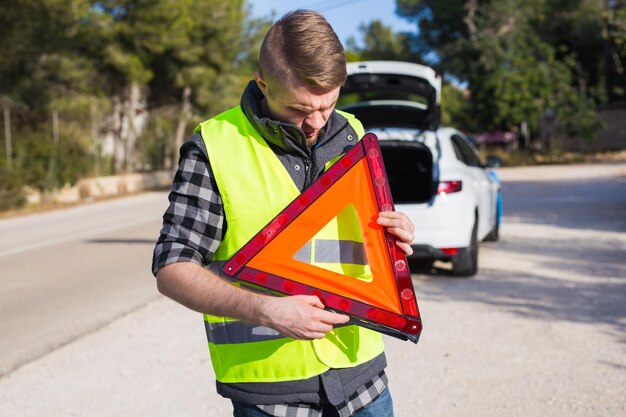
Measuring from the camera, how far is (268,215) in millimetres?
2027

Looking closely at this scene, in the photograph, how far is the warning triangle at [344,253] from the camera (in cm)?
192

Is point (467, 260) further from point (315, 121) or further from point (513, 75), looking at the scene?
point (513, 75)

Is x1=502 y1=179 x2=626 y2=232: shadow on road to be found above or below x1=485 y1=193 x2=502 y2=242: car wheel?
below

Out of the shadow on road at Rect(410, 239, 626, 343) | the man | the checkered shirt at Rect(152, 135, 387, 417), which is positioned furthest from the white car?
the checkered shirt at Rect(152, 135, 387, 417)

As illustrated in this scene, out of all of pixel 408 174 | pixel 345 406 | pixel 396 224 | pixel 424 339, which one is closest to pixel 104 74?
pixel 408 174

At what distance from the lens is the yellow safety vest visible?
2031 millimetres

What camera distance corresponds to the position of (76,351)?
6.08 m

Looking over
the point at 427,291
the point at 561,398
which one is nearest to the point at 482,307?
the point at 427,291

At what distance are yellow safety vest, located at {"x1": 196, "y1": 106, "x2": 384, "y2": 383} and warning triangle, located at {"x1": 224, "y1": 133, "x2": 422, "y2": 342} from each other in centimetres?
1

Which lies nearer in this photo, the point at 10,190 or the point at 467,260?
the point at 467,260

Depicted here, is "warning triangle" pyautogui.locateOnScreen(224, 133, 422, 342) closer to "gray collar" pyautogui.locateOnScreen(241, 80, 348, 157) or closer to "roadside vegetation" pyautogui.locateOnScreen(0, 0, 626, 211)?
"gray collar" pyautogui.locateOnScreen(241, 80, 348, 157)

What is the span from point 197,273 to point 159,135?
104 ft

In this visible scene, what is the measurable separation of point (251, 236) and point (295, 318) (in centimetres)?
31

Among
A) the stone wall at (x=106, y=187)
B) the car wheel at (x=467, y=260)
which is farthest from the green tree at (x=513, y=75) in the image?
the car wheel at (x=467, y=260)
